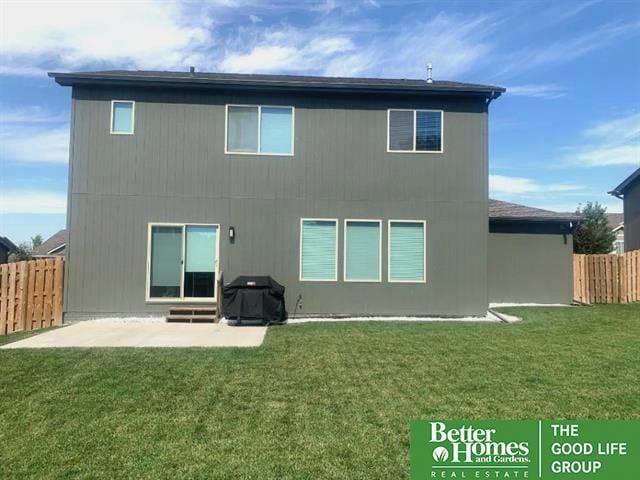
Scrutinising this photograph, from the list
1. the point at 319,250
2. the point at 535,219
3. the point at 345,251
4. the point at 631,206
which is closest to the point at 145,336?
the point at 319,250

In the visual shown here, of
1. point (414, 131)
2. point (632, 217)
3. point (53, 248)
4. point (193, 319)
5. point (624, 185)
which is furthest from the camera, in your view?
point (53, 248)

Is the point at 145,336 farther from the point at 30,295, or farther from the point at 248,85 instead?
the point at 248,85

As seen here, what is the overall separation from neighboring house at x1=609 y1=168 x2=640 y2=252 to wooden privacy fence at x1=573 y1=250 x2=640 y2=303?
18.3 feet

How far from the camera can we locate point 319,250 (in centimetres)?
1044

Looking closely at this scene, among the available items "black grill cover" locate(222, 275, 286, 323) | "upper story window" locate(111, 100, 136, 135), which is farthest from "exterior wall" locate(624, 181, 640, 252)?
"upper story window" locate(111, 100, 136, 135)

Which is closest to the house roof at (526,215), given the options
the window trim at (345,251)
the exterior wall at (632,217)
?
the window trim at (345,251)

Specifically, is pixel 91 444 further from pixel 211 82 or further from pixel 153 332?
pixel 211 82

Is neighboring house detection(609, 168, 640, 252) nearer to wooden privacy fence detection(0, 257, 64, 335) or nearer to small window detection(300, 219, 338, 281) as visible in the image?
small window detection(300, 219, 338, 281)

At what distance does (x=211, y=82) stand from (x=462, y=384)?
27.6 feet

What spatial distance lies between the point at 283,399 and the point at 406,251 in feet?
21.2

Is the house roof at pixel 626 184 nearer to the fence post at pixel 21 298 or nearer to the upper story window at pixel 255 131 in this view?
the upper story window at pixel 255 131

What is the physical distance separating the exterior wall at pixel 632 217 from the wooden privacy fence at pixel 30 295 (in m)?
20.4

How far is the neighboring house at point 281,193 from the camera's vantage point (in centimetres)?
1019

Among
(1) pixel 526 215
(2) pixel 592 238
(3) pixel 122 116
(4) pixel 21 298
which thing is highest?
(3) pixel 122 116
